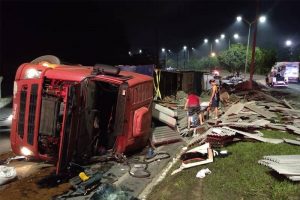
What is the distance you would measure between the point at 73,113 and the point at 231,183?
367 cm

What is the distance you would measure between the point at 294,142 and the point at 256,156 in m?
1.81

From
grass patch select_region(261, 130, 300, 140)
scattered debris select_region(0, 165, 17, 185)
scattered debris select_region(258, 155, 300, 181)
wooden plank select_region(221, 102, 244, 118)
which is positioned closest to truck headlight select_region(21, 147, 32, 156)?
scattered debris select_region(0, 165, 17, 185)

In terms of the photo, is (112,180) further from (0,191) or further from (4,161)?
(4,161)

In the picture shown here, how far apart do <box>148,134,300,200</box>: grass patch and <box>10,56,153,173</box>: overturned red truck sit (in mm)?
2053

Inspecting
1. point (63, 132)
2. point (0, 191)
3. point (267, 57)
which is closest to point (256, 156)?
point (63, 132)

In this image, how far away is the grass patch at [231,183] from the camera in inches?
258

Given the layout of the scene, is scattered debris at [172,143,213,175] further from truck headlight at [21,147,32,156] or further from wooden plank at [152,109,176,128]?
wooden plank at [152,109,176,128]

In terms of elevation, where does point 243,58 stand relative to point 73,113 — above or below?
above

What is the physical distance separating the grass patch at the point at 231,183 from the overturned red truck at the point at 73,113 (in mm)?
2053

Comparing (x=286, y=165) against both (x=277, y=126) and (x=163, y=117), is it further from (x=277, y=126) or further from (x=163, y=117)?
(x=163, y=117)

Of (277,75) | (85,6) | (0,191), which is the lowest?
(0,191)

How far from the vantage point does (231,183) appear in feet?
23.5

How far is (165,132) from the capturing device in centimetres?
1233

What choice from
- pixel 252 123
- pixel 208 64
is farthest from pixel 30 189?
pixel 208 64
